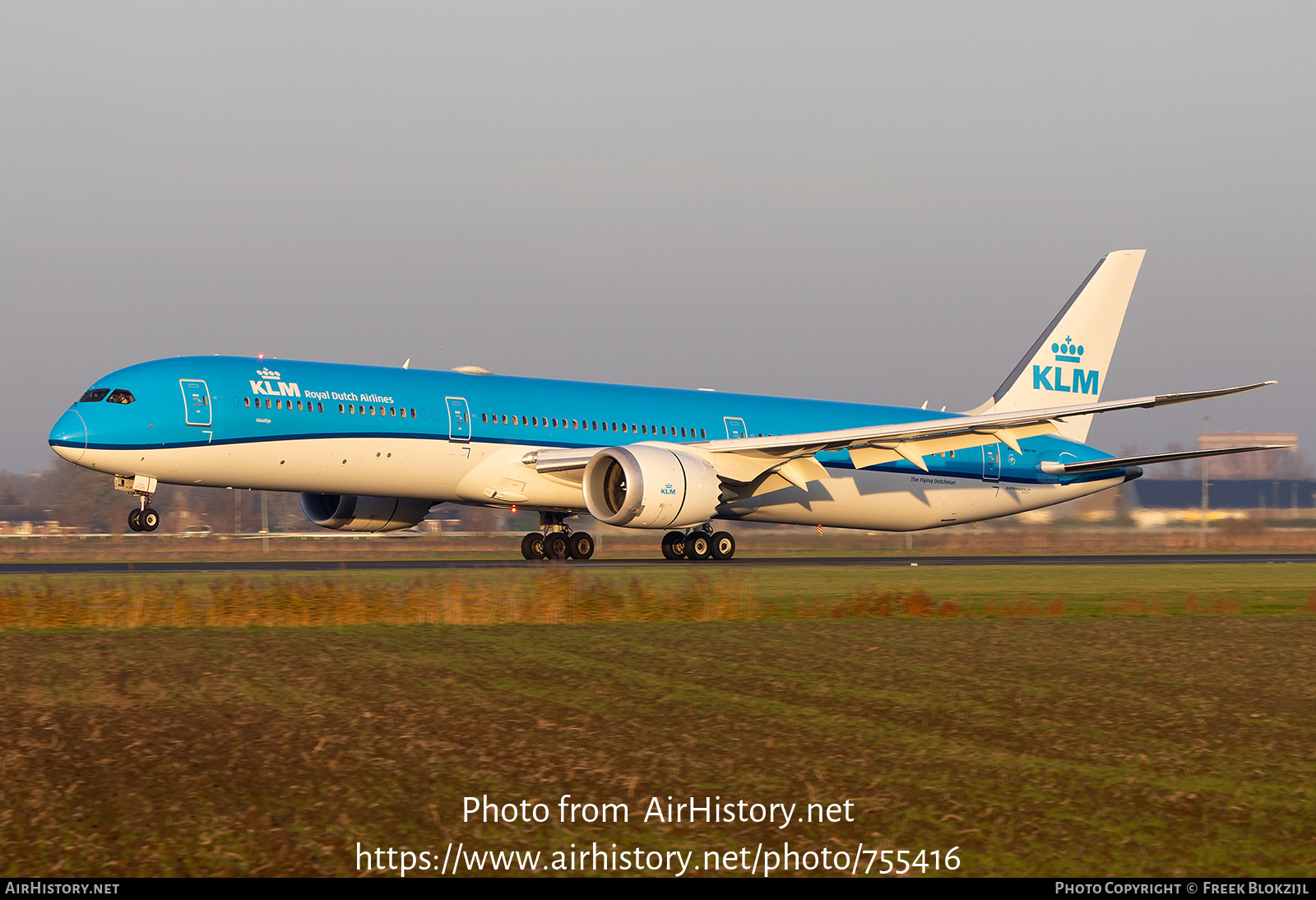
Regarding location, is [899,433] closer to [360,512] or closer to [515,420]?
[515,420]

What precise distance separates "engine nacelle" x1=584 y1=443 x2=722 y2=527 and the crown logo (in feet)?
48.8

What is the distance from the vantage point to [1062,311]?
4072 cm

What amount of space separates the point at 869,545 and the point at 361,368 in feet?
77.6

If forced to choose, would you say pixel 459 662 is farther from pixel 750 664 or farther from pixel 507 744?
pixel 507 744

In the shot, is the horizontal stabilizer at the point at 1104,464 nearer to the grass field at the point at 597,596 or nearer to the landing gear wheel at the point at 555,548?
the grass field at the point at 597,596

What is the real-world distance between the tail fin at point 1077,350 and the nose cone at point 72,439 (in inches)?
1013

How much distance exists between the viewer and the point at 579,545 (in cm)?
3362

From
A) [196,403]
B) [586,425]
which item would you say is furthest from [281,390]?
[586,425]

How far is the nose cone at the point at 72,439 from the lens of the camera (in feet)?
86.4

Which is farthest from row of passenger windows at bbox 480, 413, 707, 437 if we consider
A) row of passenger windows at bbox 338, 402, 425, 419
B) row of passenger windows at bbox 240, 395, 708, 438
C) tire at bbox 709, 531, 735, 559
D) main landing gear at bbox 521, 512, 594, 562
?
tire at bbox 709, 531, 735, 559

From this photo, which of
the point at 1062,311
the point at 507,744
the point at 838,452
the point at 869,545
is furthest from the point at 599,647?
the point at 869,545

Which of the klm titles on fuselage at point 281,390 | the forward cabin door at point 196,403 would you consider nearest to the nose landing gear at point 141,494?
the forward cabin door at point 196,403

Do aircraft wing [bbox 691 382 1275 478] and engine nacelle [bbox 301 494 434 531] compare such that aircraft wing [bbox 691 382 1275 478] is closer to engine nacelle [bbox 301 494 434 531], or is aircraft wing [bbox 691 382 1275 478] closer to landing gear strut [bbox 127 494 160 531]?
engine nacelle [bbox 301 494 434 531]

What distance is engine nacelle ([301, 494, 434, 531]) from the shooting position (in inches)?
1296
